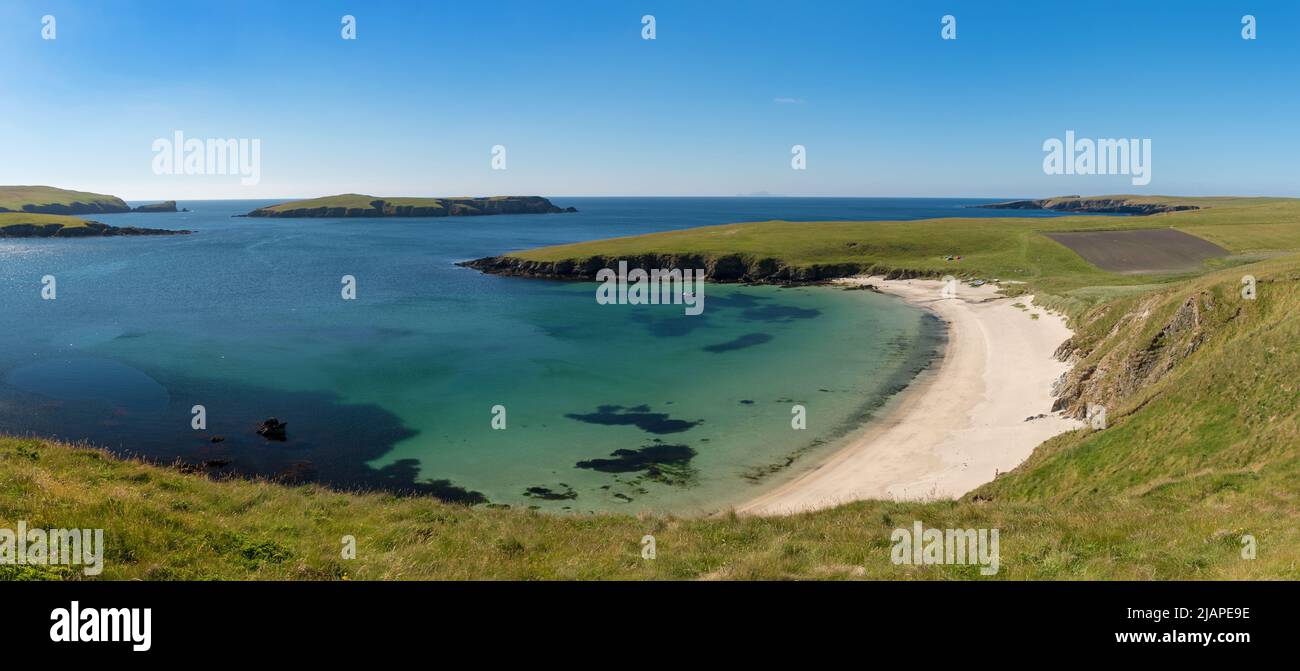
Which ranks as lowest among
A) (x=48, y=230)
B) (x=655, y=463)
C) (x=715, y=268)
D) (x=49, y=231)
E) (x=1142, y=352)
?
(x=655, y=463)

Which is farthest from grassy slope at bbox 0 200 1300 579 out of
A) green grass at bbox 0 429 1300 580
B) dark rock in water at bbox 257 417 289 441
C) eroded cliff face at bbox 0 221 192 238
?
eroded cliff face at bbox 0 221 192 238

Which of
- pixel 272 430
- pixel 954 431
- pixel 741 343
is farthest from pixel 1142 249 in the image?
pixel 272 430

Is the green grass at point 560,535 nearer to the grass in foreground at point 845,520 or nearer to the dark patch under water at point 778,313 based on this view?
the grass in foreground at point 845,520

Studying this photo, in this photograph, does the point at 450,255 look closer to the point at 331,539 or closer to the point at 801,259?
the point at 801,259

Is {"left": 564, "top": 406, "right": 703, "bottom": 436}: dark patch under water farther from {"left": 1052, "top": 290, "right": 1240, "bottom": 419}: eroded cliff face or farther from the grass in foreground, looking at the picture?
{"left": 1052, "top": 290, "right": 1240, "bottom": 419}: eroded cliff face

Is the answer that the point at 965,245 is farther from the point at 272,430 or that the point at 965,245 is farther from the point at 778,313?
the point at 272,430
